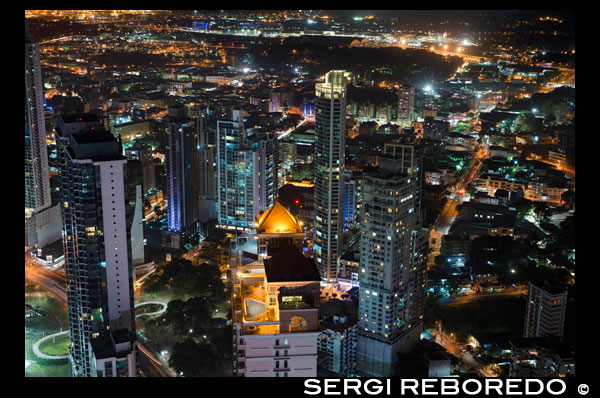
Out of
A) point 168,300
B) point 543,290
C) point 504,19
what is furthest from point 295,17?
point 543,290

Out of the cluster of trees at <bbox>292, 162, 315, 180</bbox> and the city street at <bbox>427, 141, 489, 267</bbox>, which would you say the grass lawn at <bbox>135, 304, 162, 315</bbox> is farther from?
the cluster of trees at <bbox>292, 162, 315, 180</bbox>

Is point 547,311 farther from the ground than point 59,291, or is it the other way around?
point 547,311

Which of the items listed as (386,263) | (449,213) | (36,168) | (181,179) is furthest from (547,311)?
(36,168)

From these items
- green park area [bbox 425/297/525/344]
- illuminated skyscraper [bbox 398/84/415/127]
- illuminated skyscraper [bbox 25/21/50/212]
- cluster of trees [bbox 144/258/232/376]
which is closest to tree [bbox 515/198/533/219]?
green park area [bbox 425/297/525/344]

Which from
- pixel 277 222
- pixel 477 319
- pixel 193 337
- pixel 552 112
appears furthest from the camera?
pixel 552 112

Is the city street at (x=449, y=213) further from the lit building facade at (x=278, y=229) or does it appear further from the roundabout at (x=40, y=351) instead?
the lit building facade at (x=278, y=229)

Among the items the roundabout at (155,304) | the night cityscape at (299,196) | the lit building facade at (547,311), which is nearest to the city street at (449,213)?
the night cityscape at (299,196)

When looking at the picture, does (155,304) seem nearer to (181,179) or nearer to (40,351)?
(40,351)
